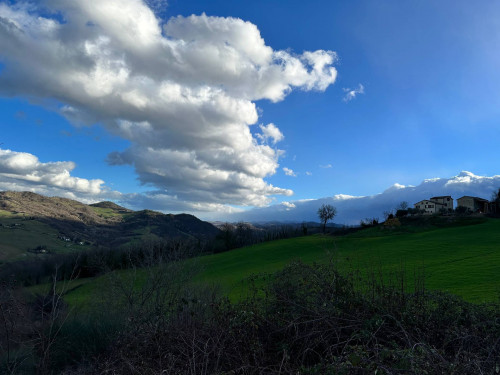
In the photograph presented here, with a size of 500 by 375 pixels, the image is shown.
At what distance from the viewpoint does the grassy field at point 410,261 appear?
46.2 feet

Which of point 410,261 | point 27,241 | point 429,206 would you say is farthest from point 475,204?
point 27,241

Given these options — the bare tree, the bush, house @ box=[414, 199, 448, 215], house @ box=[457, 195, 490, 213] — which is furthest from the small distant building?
the bush

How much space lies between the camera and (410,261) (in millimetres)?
34469

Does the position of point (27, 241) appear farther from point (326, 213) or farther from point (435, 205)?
point (435, 205)

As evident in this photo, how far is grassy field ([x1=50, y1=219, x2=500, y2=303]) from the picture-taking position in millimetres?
14082

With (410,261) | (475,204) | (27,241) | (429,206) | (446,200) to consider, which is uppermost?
(446,200)

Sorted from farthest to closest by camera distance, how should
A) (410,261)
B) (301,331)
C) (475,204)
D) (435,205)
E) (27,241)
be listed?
(27,241) → (435,205) → (475,204) → (410,261) → (301,331)

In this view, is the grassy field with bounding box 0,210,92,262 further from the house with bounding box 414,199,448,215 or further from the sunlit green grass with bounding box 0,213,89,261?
the house with bounding box 414,199,448,215

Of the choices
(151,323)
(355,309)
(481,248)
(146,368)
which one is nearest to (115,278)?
(151,323)

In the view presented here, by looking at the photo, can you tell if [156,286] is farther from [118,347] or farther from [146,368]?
[146,368]

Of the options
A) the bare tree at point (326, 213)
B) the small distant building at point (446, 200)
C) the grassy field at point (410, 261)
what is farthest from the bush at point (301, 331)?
the small distant building at point (446, 200)

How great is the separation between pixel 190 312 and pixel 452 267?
94.0 feet

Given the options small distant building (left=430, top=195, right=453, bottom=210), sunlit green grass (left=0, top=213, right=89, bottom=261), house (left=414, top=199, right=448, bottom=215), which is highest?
small distant building (left=430, top=195, right=453, bottom=210)

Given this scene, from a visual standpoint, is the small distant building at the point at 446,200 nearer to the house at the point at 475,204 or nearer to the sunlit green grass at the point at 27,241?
the house at the point at 475,204
